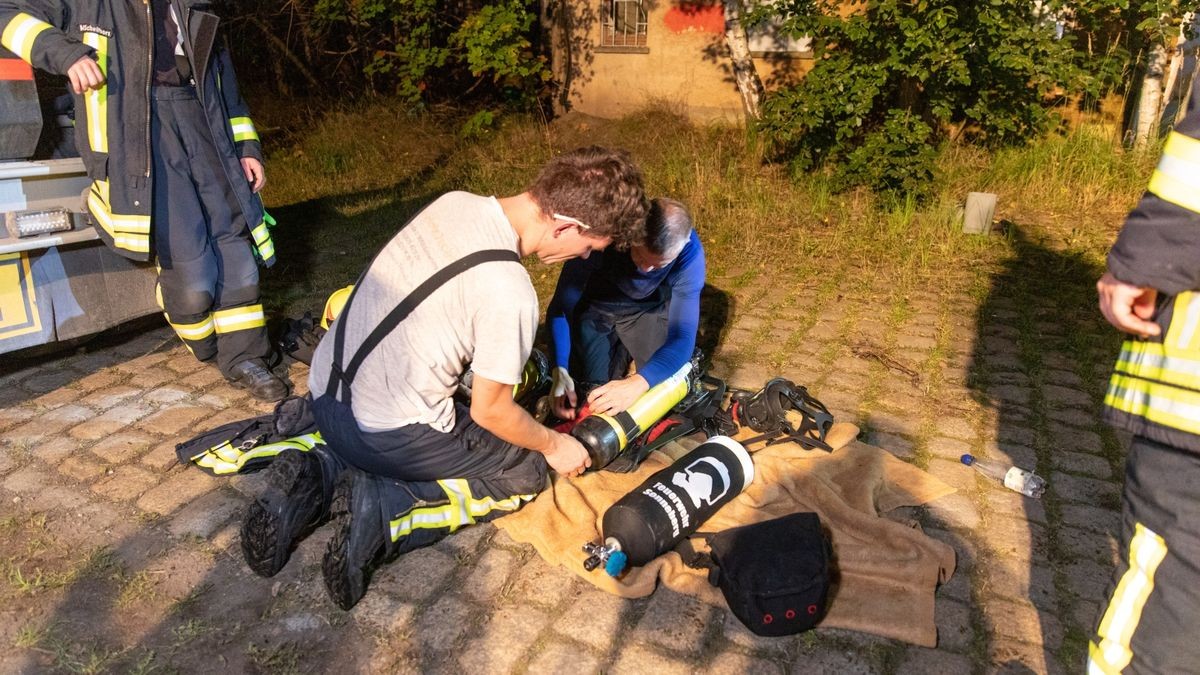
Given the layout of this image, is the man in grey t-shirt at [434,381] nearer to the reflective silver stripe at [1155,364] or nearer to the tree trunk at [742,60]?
the reflective silver stripe at [1155,364]

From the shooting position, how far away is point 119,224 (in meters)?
4.11

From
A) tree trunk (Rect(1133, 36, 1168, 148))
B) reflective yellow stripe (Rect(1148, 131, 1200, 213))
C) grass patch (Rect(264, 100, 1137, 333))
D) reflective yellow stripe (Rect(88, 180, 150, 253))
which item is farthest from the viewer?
tree trunk (Rect(1133, 36, 1168, 148))

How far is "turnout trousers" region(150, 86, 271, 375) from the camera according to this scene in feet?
13.7

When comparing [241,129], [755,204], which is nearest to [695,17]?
[755,204]

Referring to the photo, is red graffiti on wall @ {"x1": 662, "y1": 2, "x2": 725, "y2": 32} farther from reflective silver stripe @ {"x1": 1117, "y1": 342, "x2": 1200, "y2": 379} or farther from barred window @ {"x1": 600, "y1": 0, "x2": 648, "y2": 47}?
reflective silver stripe @ {"x1": 1117, "y1": 342, "x2": 1200, "y2": 379}

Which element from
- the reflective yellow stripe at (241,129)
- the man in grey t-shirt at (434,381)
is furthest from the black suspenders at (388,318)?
the reflective yellow stripe at (241,129)

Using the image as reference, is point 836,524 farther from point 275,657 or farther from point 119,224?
point 119,224

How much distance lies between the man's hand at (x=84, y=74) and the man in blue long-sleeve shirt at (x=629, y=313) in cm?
223

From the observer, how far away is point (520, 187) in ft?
29.1

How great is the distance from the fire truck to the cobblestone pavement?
38 centimetres

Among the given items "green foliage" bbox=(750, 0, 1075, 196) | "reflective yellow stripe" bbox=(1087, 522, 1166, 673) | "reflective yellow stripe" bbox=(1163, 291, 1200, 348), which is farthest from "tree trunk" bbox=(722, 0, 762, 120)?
"reflective yellow stripe" bbox=(1087, 522, 1166, 673)

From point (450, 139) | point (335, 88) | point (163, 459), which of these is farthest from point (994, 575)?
point (335, 88)

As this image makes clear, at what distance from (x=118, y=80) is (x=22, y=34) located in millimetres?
390

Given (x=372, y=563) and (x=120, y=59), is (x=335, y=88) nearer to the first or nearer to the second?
(x=120, y=59)
